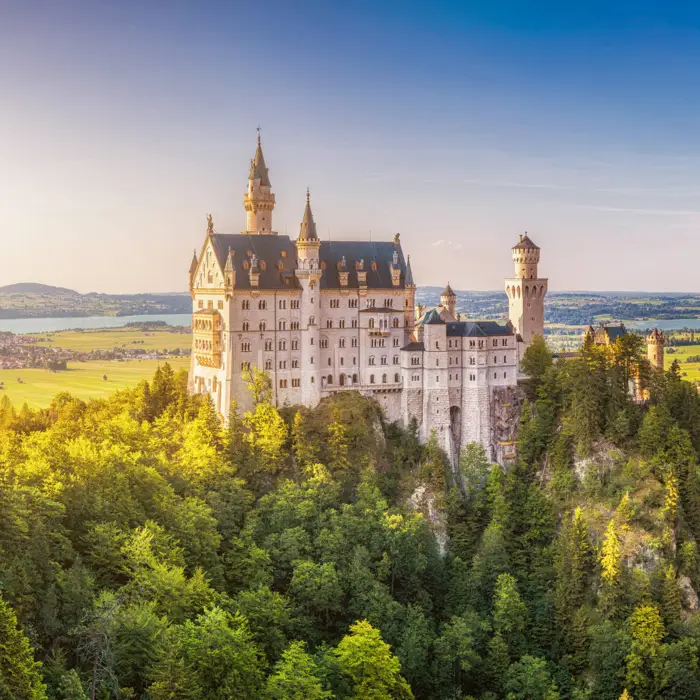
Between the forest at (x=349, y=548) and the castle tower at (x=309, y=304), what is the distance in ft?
9.74

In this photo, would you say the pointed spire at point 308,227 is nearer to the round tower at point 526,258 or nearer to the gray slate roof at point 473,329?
the gray slate roof at point 473,329

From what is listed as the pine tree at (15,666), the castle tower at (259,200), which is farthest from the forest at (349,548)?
the castle tower at (259,200)

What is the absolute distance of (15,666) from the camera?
47.6 metres

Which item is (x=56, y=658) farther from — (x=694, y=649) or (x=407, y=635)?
(x=694, y=649)

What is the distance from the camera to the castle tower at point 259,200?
99.4 m

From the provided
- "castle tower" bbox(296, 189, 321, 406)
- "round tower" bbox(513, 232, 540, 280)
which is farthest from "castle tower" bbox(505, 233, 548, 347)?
"castle tower" bbox(296, 189, 321, 406)

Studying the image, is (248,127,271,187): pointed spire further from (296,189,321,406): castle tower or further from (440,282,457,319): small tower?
(440,282,457,319): small tower

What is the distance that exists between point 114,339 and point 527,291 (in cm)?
5693

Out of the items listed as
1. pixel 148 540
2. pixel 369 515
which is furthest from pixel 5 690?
→ pixel 369 515

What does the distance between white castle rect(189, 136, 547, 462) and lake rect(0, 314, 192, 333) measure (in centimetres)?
2522

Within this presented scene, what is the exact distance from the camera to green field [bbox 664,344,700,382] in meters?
146

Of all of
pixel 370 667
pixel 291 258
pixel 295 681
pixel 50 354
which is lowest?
pixel 370 667

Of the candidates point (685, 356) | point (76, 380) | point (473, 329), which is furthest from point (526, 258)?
point (685, 356)

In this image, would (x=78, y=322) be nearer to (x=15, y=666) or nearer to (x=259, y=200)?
(x=259, y=200)
